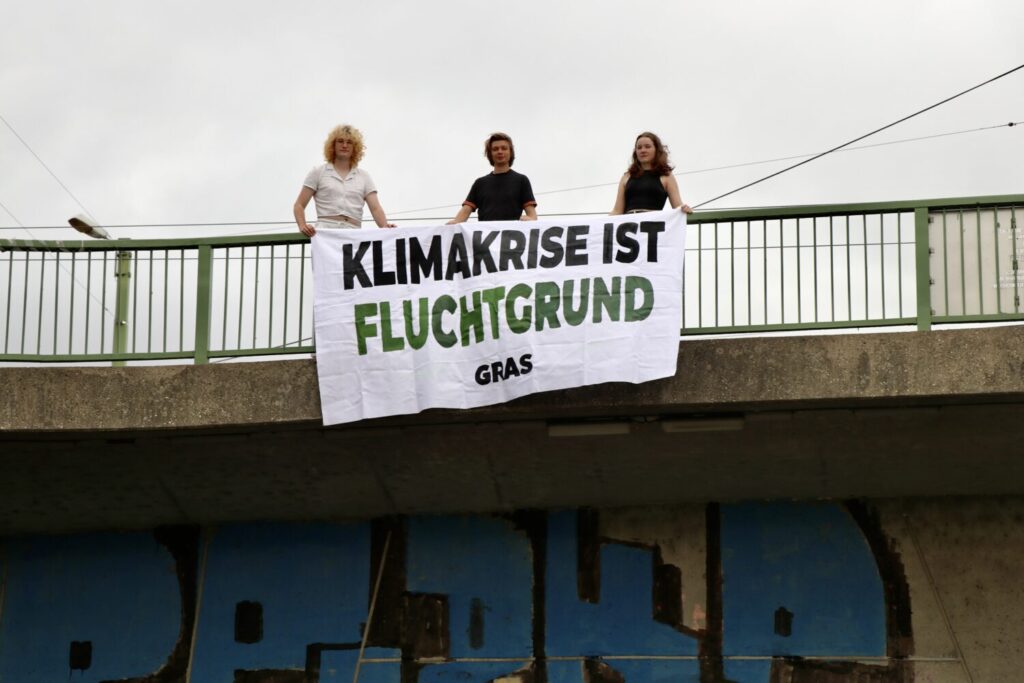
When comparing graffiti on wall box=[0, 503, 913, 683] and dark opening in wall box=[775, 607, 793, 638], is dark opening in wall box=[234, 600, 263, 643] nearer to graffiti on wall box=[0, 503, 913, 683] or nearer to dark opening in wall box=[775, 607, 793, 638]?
graffiti on wall box=[0, 503, 913, 683]

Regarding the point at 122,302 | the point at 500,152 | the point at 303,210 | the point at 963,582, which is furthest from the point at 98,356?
the point at 963,582

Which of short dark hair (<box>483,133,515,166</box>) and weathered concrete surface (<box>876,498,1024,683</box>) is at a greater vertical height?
short dark hair (<box>483,133,515,166</box>)

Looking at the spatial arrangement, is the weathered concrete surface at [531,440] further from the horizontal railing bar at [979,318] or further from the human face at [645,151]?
the human face at [645,151]

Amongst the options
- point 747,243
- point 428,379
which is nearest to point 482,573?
point 428,379

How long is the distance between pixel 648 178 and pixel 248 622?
5.39 metres

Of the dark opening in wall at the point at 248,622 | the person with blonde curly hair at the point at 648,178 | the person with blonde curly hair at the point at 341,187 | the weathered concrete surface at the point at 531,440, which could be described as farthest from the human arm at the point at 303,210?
the dark opening in wall at the point at 248,622

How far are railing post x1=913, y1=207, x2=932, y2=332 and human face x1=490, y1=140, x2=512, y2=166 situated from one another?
3.28 metres

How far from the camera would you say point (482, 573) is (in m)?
14.5

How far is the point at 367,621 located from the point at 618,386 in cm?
350

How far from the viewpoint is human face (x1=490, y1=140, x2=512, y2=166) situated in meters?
13.4

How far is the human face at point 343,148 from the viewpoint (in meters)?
13.6

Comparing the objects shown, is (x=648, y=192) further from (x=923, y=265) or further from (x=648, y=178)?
(x=923, y=265)

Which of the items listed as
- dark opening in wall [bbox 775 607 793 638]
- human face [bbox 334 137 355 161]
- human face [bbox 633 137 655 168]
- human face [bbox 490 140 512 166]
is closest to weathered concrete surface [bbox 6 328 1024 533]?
dark opening in wall [bbox 775 607 793 638]

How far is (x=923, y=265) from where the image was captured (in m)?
12.7
